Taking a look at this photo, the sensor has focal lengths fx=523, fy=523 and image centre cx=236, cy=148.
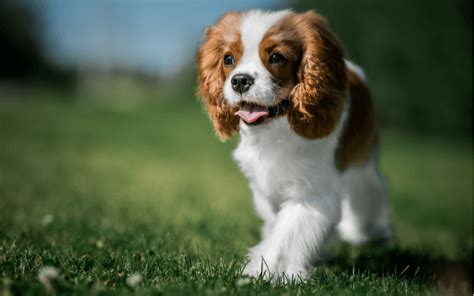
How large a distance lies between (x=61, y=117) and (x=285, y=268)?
15.1 m

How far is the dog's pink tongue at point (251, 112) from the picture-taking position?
10.5ft

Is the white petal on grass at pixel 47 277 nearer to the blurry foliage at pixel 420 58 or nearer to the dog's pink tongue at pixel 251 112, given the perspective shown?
the dog's pink tongue at pixel 251 112

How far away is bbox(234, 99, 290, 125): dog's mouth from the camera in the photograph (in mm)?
3193

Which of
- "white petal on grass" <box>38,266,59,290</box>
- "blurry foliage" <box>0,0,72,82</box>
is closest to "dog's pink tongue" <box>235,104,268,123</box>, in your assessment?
"white petal on grass" <box>38,266,59,290</box>

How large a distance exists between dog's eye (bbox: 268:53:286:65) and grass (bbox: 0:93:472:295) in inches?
49.7

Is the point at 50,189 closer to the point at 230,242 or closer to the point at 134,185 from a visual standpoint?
the point at 134,185

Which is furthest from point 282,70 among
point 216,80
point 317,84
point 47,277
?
point 47,277

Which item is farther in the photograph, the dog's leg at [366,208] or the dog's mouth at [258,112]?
the dog's leg at [366,208]

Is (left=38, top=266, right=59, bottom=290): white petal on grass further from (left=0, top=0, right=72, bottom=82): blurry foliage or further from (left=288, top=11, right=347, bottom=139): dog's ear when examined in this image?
(left=0, top=0, right=72, bottom=82): blurry foliage

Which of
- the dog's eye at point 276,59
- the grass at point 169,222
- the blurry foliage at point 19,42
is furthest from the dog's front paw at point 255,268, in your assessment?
the blurry foliage at point 19,42

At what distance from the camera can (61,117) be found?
56.3ft

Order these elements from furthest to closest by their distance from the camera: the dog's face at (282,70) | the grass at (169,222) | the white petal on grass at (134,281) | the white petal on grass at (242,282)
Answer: the dog's face at (282,70) < the grass at (169,222) < the white petal on grass at (242,282) < the white petal on grass at (134,281)

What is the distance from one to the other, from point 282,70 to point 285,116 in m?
0.30

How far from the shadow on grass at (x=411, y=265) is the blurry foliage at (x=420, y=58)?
1111 centimetres
